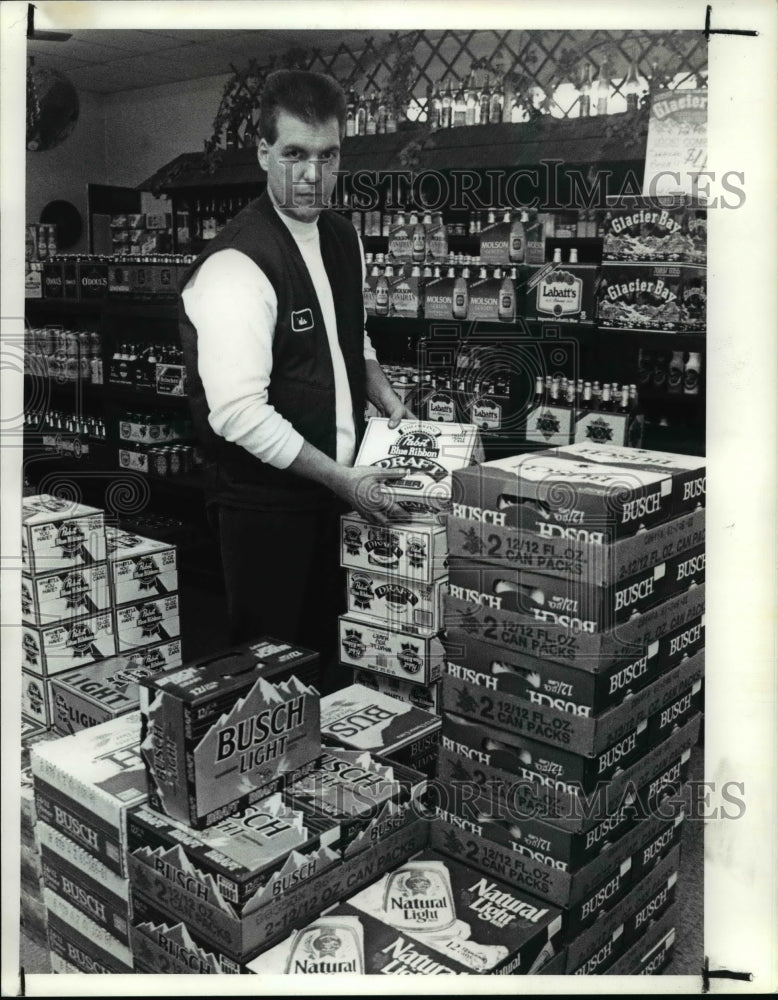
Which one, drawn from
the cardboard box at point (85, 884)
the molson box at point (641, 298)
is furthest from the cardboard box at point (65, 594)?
the molson box at point (641, 298)

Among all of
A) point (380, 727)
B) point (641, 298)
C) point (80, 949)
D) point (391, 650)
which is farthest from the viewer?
point (641, 298)

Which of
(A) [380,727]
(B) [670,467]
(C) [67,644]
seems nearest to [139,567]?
(C) [67,644]

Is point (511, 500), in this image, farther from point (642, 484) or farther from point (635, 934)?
point (635, 934)

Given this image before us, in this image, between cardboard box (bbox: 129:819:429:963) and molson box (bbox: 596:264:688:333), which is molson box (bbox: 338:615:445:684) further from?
molson box (bbox: 596:264:688:333)

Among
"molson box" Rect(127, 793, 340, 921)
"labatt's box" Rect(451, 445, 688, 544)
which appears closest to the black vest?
"labatt's box" Rect(451, 445, 688, 544)

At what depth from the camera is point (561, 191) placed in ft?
10.9

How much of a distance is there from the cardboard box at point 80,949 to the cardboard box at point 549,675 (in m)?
0.82

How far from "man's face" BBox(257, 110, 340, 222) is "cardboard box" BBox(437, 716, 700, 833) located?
1.37 metres

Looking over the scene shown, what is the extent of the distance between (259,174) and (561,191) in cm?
141

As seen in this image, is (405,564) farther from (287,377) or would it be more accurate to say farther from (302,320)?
(302,320)

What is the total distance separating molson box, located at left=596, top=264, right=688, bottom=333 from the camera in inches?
121

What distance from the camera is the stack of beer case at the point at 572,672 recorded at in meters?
1.61

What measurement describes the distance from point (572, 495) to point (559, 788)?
54 cm

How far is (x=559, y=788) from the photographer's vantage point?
5.48ft
